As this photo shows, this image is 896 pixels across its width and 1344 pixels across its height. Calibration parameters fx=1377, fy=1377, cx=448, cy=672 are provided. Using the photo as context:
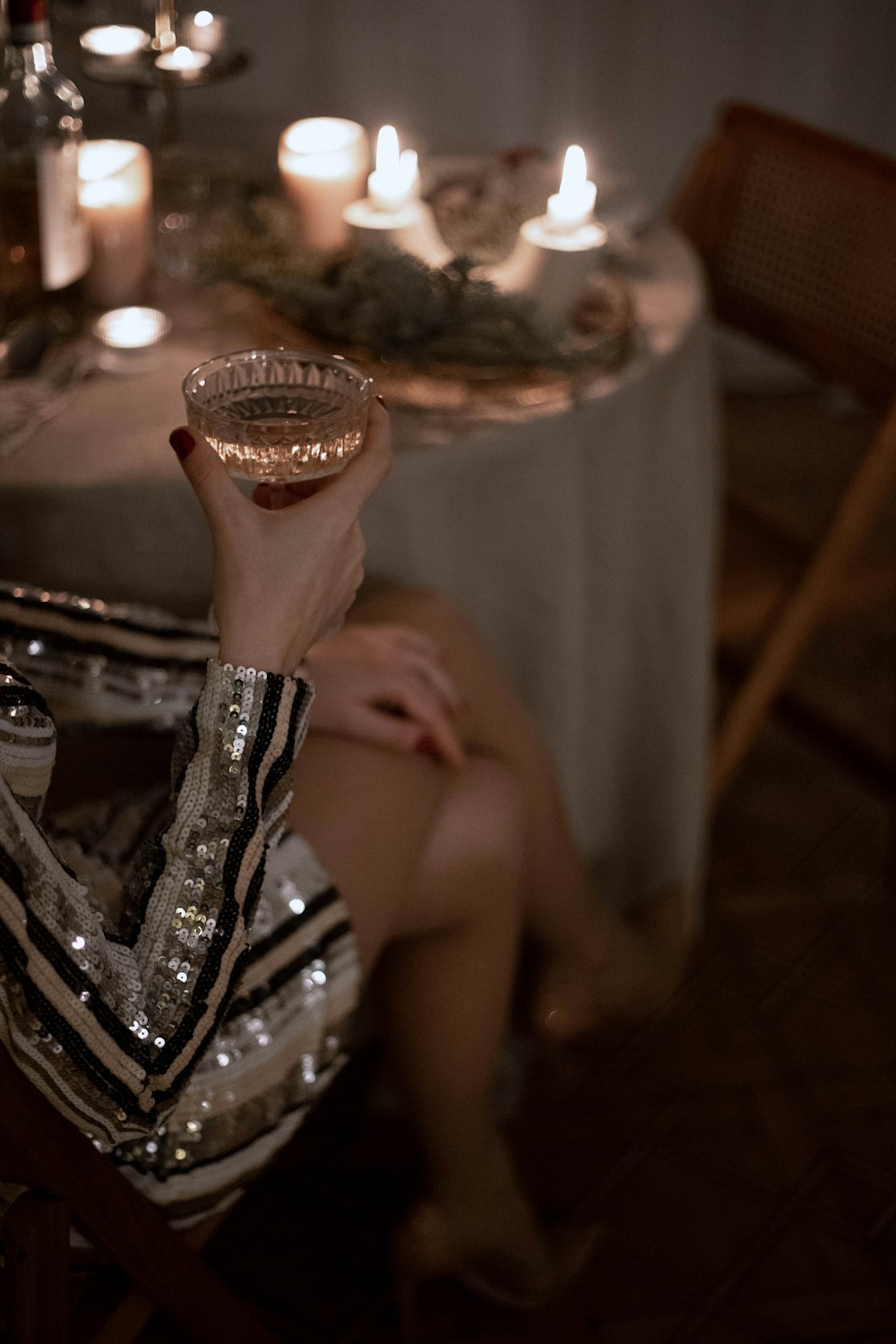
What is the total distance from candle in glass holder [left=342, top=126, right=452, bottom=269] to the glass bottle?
248 mm

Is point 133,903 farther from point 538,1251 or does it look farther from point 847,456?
point 847,456

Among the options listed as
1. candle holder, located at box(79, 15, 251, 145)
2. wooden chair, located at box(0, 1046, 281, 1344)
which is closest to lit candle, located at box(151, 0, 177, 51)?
candle holder, located at box(79, 15, 251, 145)

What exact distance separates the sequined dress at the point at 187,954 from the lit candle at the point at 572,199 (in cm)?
64

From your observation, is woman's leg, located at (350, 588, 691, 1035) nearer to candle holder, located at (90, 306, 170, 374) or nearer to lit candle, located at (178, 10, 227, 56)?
candle holder, located at (90, 306, 170, 374)

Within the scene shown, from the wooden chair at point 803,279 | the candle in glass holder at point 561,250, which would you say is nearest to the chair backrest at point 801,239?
the wooden chair at point 803,279

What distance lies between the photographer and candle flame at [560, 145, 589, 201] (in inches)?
48.9

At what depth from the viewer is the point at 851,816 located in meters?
2.04

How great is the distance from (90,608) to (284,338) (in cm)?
33

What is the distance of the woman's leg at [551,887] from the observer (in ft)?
3.98

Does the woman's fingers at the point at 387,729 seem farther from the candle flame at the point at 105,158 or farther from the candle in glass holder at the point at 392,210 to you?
the candle flame at the point at 105,158

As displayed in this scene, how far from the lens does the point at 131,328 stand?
1.25 meters

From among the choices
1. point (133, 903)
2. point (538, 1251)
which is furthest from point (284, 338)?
point (538, 1251)

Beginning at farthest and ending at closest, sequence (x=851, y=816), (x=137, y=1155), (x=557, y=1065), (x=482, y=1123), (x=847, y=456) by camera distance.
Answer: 1. (x=847, y=456)
2. (x=851, y=816)
3. (x=557, y=1065)
4. (x=482, y=1123)
5. (x=137, y=1155)

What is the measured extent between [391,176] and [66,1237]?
93 centimetres
